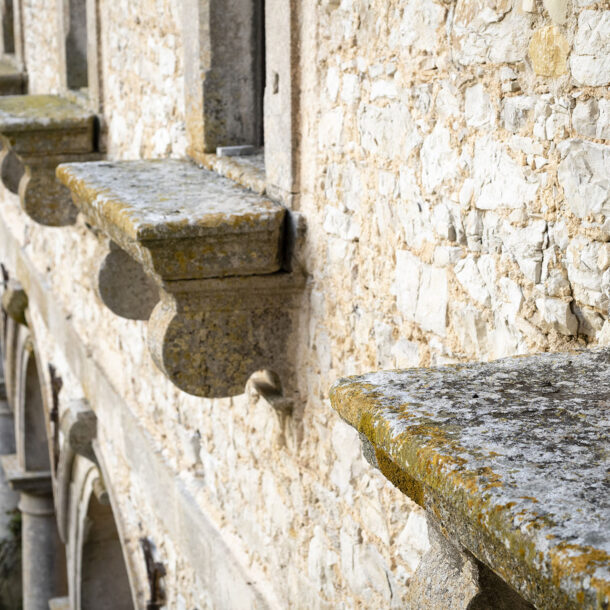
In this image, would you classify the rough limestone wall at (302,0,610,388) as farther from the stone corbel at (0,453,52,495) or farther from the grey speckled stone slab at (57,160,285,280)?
the stone corbel at (0,453,52,495)

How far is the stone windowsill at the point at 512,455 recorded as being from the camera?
100cm

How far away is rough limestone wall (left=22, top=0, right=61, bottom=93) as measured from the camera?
668cm

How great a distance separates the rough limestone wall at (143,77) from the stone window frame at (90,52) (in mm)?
72

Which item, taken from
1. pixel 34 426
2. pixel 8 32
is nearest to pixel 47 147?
pixel 8 32

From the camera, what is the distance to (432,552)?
5.15 ft

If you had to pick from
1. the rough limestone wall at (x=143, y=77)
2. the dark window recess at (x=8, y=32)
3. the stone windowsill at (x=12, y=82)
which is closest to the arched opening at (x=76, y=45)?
the rough limestone wall at (x=143, y=77)

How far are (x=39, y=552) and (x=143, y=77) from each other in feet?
23.2

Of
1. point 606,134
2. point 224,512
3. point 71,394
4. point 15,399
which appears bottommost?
point 15,399

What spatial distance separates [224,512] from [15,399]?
8.18 meters

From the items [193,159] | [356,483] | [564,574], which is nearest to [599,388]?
[564,574]

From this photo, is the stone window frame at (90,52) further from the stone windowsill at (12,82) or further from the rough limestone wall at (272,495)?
the stone windowsill at (12,82)

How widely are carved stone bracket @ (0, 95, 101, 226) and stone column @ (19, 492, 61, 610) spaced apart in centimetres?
566

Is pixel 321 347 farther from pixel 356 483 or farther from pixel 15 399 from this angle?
pixel 15 399

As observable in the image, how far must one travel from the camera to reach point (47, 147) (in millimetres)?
5316
